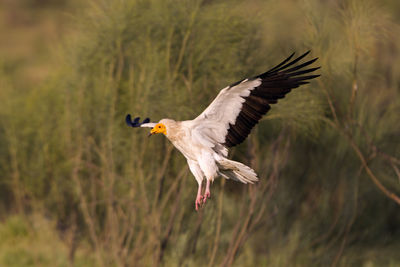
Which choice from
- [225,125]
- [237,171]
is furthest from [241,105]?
[237,171]

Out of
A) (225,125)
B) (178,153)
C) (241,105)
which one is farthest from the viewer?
(178,153)

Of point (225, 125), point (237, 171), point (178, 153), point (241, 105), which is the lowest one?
point (237, 171)

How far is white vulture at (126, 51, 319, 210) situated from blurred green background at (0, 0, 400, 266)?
1.76 m

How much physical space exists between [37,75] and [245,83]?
23355 millimetres

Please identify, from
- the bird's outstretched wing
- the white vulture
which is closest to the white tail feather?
the white vulture

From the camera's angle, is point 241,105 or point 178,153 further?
point 178,153

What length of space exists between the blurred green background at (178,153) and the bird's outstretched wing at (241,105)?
174 centimetres

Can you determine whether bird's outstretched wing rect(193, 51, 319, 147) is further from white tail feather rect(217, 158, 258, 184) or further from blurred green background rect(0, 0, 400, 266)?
blurred green background rect(0, 0, 400, 266)

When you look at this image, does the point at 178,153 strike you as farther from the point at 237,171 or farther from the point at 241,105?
the point at 241,105

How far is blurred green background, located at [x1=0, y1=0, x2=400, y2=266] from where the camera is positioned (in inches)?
301

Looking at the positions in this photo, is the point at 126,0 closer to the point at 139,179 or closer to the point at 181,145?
the point at 139,179

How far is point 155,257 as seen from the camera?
26.8ft

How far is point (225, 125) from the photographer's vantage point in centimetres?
555

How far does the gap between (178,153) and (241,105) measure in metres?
2.89
